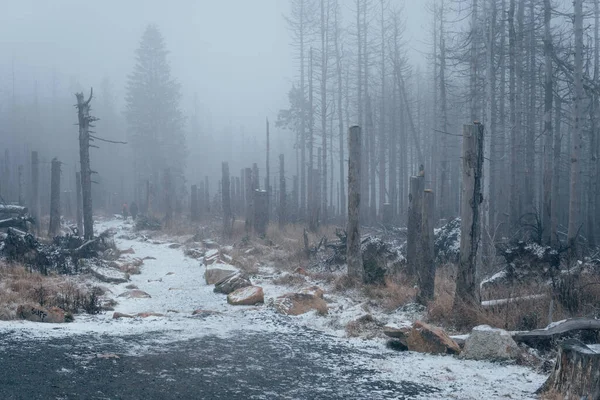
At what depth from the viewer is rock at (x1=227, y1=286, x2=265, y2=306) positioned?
11.2m

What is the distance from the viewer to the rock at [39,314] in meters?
8.77

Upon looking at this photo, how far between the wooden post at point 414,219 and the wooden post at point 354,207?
1129 millimetres

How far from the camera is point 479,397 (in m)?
5.92

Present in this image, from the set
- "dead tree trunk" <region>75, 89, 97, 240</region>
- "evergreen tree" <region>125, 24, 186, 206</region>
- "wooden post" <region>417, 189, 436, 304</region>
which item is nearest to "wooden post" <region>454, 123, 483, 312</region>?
"wooden post" <region>417, 189, 436, 304</region>

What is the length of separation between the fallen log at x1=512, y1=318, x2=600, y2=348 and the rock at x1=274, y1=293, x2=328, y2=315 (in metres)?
3.67

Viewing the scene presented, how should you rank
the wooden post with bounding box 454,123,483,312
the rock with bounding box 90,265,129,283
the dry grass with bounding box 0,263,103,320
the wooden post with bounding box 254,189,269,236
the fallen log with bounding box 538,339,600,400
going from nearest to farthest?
1. the fallen log with bounding box 538,339,600,400
2. the wooden post with bounding box 454,123,483,312
3. the dry grass with bounding box 0,263,103,320
4. the rock with bounding box 90,265,129,283
5. the wooden post with bounding box 254,189,269,236

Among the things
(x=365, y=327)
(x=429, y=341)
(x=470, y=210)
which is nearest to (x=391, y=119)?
(x=470, y=210)

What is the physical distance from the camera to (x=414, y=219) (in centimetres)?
1212

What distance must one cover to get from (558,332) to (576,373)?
1.98m

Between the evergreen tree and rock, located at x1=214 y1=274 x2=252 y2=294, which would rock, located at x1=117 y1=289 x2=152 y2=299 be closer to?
rock, located at x1=214 y1=274 x2=252 y2=294

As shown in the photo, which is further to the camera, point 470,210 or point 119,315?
Answer: point 119,315

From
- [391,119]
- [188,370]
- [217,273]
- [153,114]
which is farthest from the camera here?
[153,114]

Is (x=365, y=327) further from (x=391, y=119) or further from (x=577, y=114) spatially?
(x=391, y=119)

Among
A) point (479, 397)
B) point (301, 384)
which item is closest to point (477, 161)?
point (479, 397)
